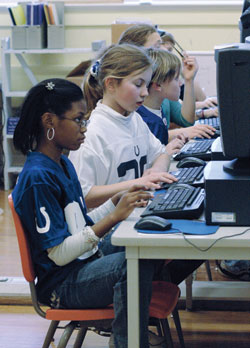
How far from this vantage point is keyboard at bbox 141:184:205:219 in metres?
1.67

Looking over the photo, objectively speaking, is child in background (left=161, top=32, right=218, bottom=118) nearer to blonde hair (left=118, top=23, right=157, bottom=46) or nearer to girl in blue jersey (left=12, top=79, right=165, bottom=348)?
blonde hair (left=118, top=23, right=157, bottom=46)

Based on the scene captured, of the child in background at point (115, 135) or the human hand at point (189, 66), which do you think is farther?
the human hand at point (189, 66)

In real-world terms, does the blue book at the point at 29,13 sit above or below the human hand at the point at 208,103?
above

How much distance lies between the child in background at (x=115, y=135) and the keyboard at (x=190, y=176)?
110 millimetres

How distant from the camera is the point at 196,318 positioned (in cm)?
260

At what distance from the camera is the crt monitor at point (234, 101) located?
1.60 m

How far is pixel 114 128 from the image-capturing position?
2.34 meters

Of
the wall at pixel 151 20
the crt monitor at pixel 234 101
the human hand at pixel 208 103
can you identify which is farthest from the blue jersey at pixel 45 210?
the wall at pixel 151 20

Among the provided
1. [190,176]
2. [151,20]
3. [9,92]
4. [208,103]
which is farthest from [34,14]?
[190,176]

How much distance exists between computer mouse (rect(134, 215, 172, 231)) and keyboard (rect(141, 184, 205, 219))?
0.07 meters

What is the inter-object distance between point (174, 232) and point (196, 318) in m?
Result: 1.13

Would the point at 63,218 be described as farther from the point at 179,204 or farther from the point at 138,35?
the point at 138,35

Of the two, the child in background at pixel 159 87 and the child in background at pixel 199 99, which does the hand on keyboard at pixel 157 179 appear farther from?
the child in background at pixel 199 99

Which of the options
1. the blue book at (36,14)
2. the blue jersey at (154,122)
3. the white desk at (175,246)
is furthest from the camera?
the blue book at (36,14)
